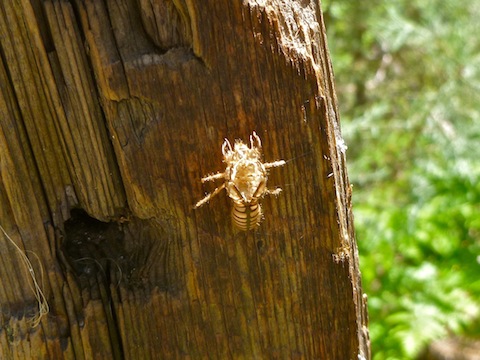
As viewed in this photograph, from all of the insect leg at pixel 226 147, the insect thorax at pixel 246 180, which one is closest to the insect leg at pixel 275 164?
the insect thorax at pixel 246 180

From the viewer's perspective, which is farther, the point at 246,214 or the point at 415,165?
the point at 415,165

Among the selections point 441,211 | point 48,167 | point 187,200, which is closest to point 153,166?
point 187,200

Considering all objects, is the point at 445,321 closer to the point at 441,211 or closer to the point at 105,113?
the point at 441,211

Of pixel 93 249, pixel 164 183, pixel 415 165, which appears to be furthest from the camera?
pixel 415 165

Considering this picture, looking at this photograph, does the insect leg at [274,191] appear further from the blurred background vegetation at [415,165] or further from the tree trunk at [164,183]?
the blurred background vegetation at [415,165]

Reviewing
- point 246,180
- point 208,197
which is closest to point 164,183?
point 208,197

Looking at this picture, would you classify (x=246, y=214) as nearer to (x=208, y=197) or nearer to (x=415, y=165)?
(x=208, y=197)
